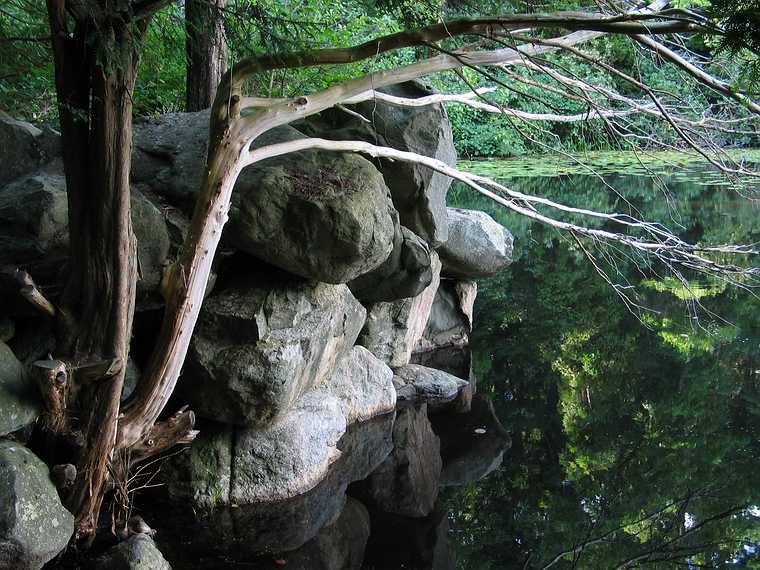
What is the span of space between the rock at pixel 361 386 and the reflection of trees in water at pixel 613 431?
1.24 m

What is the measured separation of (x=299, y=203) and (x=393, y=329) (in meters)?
2.91

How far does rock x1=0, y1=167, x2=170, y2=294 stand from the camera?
516cm

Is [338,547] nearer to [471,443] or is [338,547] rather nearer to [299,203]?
[471,443]

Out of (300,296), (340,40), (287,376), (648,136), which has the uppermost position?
(340,40)

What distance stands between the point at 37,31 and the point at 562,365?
6.39m

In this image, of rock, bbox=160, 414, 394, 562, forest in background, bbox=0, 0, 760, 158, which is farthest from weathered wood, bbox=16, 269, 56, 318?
rock, bbox=160, 414, 394, 562

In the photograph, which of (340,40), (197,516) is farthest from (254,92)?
(197,516)

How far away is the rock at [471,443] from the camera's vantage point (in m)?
6.56

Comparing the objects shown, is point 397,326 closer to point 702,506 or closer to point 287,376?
point 287,376

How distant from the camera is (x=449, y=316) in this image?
10.0 meters

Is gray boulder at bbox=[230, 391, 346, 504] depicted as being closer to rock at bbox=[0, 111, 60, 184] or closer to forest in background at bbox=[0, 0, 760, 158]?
rock at bbox=[0, 111, 60, 184]

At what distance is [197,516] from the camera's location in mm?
5395

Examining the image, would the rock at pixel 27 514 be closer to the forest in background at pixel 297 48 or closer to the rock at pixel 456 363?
the forest in background at pixel 297 48

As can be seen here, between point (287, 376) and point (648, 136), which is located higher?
point (648, 136)
